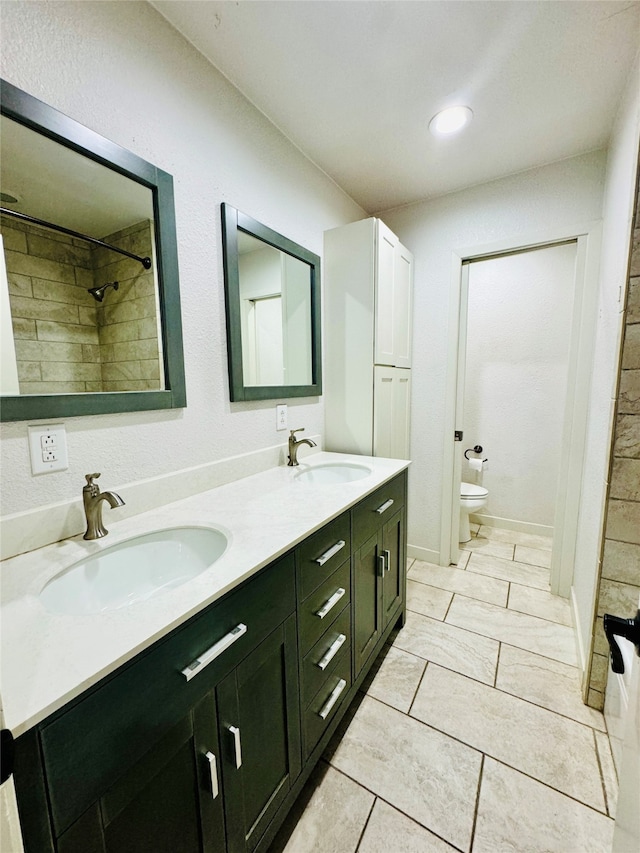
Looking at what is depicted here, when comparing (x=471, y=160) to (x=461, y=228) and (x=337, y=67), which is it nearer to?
(x=461, y=228)

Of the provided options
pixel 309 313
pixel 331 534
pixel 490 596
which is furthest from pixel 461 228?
pixel 490 596

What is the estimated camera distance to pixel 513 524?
3014mm

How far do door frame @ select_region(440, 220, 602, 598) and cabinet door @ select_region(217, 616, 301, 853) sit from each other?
1712mm

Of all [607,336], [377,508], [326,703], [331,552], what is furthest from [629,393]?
[326,703]

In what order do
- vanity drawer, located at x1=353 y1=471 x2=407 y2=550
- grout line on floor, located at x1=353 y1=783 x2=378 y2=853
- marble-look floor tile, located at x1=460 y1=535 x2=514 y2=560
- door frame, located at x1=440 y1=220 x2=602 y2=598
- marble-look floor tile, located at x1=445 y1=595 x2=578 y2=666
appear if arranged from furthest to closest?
marble-look floor tile, located at x1=460 y1=535 x2=514 y2=560, door frame, located at x1=440 y1=220 x2=602 y2=598, marble-look floor tile, located at x1=445 y1=595 x2=578 y2=666, vanity drawer, located at x1=353 y1=471 x2=407 y2=550, grout line on floor, located at x1=353 y1=783 x2=378 y2=853

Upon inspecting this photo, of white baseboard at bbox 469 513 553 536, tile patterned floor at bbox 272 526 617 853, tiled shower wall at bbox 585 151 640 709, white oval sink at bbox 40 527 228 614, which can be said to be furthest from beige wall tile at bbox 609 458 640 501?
white baseboard at bbox 469 513 553 536

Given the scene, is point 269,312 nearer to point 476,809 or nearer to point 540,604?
point 476,809

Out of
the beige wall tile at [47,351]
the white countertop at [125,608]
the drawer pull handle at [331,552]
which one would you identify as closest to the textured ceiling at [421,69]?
the beige wall tile at [47,351]

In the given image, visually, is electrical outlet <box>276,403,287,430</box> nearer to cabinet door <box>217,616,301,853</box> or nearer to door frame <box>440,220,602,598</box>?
cabinet door <box>217,616,301,853</box>

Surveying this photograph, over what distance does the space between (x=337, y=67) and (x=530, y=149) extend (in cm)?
112

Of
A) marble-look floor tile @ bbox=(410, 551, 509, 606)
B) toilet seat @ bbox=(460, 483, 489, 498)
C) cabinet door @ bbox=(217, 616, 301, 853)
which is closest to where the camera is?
cabinet door @ bbox=(217, 616, 301, 853)

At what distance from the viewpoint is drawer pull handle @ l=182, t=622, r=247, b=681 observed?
0.64 metres

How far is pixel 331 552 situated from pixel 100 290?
107cm

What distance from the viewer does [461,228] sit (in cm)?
214
